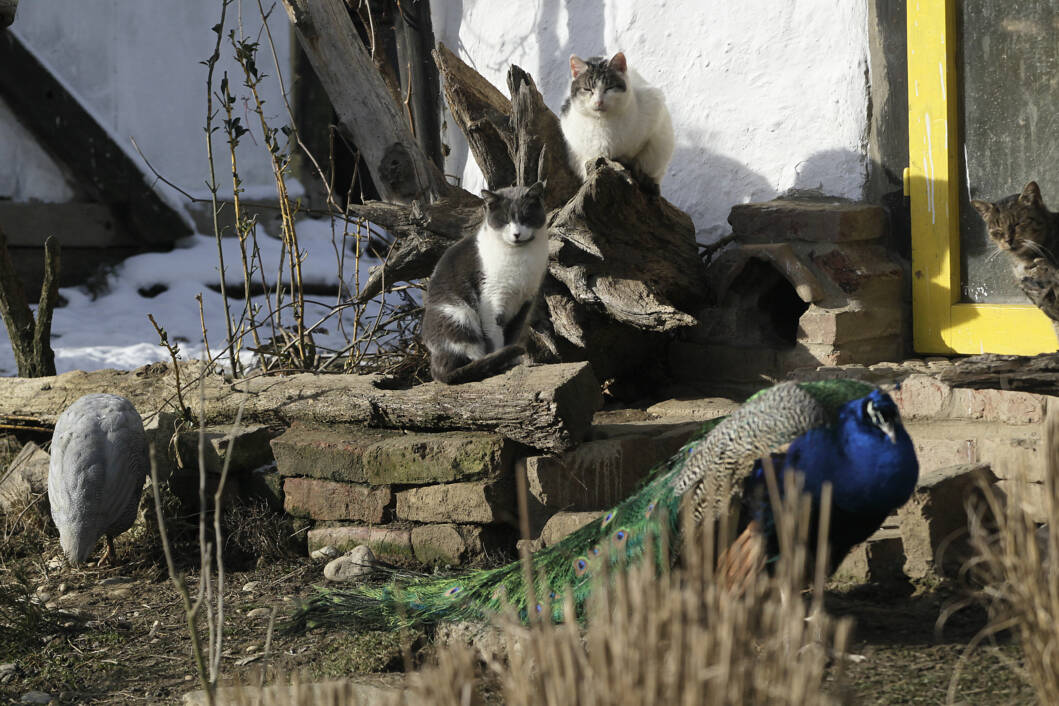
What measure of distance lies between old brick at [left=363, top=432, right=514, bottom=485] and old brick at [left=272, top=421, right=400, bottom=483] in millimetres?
60

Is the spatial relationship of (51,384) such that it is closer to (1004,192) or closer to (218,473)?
(218,473)

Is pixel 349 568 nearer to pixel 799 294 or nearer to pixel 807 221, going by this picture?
pixel 799 294

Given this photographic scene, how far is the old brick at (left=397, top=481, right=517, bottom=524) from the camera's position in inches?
161

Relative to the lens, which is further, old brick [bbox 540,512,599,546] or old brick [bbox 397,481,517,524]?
old brick [bbox 397,481,517,524]

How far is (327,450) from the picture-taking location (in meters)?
4.45

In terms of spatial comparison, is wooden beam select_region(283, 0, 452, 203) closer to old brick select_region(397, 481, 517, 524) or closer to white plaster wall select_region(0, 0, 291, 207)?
old brick select_region(397, 481, 517, 524)

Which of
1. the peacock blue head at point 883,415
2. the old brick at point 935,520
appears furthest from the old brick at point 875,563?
the peacock blue head at point 883,415

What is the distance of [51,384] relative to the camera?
5.48 m

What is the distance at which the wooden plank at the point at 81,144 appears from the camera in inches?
362

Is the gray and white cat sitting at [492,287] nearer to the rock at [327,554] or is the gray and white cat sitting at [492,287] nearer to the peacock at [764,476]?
the rock at [327,554]

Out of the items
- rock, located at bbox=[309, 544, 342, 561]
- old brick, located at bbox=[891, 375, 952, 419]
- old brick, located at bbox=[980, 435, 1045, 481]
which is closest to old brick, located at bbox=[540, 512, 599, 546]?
rock, located at bbox=[309, 544, 342, 561]

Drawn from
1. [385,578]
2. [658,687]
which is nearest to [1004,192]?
[385,578]

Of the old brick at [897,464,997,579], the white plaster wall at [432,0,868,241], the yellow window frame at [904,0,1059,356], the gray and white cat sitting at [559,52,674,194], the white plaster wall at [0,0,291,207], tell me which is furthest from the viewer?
the white plaster wall at [0,0,291,207]

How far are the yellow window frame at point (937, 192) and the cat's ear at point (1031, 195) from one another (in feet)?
1.72
